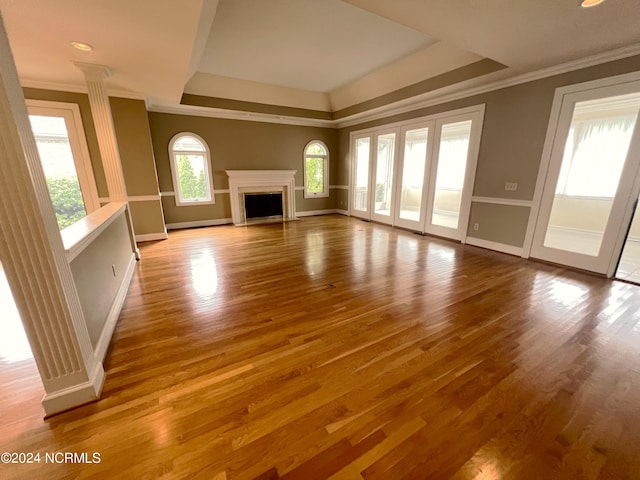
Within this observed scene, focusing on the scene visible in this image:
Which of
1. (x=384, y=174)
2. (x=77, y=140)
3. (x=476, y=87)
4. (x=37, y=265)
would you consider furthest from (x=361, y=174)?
(x=37, y=265)

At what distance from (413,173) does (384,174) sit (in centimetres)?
94

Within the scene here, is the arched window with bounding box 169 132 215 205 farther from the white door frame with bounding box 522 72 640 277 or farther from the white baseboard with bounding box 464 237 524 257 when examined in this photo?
the white door frame with bounding box 522 72 640 277

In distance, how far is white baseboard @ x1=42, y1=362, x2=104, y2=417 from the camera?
1416 millimetres

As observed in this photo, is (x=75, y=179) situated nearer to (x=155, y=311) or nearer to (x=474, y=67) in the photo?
(x=155, y=311)

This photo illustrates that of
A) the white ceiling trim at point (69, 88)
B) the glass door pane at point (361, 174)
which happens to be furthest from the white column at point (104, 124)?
the glass door pane at point (361, 174)

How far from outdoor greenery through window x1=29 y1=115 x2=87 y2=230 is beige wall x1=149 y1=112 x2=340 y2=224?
62.9 inches

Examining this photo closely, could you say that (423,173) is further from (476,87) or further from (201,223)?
(201,223)

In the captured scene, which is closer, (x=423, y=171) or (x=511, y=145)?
(x=511, y=145)

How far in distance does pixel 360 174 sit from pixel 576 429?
6.68 m

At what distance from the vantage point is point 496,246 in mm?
4426

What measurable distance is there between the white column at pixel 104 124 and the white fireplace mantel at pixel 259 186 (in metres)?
→ 2.79

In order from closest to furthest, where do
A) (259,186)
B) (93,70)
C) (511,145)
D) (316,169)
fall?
(93,70)
(511,145)
(259,186)
(316,169)

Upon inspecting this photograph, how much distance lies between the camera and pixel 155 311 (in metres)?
2.52

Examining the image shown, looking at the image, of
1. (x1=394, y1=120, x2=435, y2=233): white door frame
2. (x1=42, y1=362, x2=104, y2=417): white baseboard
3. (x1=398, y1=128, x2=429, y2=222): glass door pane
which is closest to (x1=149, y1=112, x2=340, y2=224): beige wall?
(x1=394, y1=120, x2=435, y2=233): white door frame
